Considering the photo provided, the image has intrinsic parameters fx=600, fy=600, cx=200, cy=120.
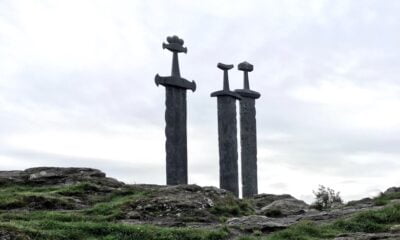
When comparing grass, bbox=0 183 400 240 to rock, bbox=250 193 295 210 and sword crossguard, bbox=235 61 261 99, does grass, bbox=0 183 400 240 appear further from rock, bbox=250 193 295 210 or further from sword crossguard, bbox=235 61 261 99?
sword crossguard, bbox=235 61 261 99

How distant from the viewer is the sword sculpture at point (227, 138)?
3269 centimetres

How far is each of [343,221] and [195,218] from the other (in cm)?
473

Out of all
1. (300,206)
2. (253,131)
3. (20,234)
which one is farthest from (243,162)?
(20,234)

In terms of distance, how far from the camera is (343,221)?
693 inches

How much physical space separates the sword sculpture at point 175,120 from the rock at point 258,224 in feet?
33.8

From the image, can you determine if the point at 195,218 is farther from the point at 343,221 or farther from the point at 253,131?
the point at 253,131

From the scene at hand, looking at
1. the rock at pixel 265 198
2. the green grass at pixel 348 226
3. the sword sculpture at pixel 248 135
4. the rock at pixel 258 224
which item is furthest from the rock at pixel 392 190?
the sword sculpture at pixel 248 135

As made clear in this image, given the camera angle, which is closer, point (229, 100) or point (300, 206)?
point (300, 206)

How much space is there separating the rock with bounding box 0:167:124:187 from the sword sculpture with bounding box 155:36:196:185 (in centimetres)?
348

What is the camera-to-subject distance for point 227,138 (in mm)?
32969

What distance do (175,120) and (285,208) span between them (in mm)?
7791

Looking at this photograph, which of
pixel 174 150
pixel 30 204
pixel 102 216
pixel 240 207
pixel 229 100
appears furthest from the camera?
pixel 229 100

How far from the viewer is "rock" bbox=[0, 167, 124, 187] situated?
A: 87.4 ft

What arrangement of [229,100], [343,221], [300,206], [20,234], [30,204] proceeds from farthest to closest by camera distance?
[229,100], [300,206], [30,204], [343,221], [20,234]
